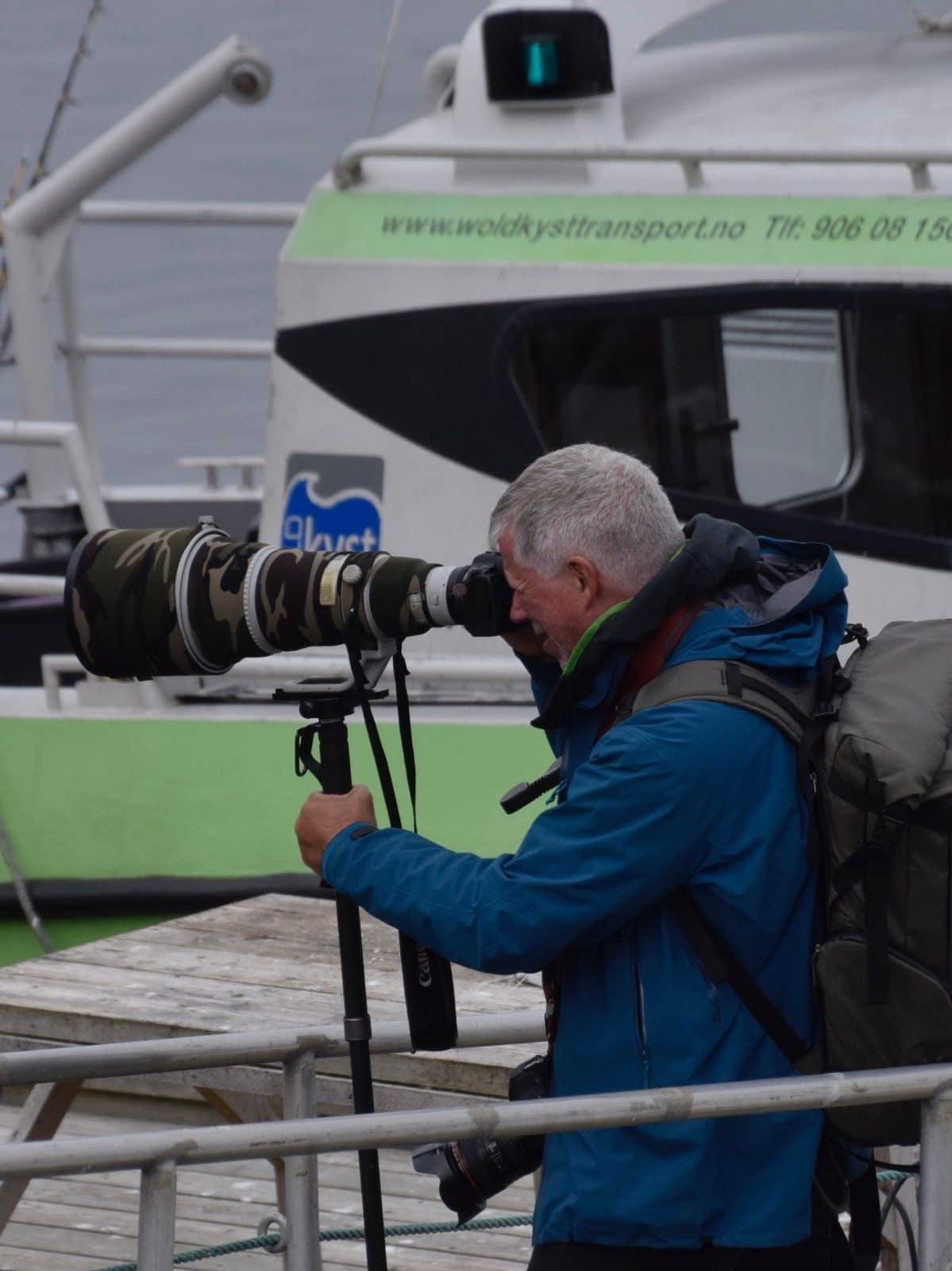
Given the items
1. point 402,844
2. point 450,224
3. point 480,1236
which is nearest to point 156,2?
point 450,224

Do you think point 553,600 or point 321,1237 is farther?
point 321,1237

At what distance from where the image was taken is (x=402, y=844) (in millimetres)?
2201

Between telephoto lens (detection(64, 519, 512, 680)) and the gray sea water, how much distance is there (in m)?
11.4

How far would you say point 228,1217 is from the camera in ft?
14.9

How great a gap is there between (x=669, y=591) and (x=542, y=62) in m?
3.19

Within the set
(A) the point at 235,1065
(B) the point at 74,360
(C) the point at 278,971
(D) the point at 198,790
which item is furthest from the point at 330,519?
(A) the point at 235,1065

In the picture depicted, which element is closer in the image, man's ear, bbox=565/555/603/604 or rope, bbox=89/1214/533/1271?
man's ear, bbox=565/555/603/604

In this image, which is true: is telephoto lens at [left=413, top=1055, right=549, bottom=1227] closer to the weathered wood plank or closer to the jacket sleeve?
the jacket sleeve

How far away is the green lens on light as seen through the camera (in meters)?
5.02

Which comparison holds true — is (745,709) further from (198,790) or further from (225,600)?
(198,790)

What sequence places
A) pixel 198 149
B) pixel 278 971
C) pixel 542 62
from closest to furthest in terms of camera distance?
pixel 278 971
pixel 542 62
pixel 198 149

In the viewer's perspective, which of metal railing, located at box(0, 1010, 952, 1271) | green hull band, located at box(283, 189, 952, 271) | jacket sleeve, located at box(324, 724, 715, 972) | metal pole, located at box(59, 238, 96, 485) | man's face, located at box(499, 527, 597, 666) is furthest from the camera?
metal pole, located at box(59, 238, 96, 485)

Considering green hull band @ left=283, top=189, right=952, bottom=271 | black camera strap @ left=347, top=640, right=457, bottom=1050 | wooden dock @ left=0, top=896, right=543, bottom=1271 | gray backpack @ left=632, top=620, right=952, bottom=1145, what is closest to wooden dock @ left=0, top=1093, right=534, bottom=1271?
wooden dock @ left=0, top=896, right=543, bottom=1271

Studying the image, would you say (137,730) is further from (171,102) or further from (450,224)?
(171,102)
